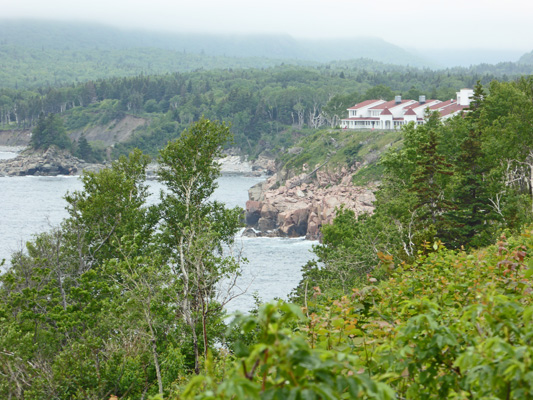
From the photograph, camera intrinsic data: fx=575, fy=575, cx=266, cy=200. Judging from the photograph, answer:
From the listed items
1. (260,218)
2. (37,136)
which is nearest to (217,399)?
(260,218)

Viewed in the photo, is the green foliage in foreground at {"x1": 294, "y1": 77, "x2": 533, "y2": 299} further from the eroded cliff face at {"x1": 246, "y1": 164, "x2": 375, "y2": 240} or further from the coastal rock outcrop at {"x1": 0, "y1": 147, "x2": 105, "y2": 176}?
the coastal rock outcrop at {"x1": 0, "y1": 147, "x2": 105, "y2": 176}

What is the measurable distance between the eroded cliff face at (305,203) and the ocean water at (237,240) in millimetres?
3681

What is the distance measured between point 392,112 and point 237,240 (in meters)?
72.2

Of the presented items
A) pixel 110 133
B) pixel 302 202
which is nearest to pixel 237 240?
pixel 302 202

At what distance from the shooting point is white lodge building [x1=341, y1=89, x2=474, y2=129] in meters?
123

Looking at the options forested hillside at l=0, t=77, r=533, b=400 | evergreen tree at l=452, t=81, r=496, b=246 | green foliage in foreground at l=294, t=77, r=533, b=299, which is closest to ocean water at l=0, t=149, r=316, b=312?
forested hillside at l=0, t=77, r=533, b=400

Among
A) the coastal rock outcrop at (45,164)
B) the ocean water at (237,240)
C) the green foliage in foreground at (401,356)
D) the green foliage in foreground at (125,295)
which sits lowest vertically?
the ocean water at (237,240)

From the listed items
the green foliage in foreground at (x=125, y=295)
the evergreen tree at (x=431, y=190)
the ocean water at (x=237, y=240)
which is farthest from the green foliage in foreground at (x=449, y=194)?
the green foliage in foreground at (x=125, y=295)

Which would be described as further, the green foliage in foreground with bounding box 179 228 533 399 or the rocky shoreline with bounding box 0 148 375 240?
the rocky shoreline with bounding box 0 148 375 240

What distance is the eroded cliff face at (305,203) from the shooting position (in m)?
84.1

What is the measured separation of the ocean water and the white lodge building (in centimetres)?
3126

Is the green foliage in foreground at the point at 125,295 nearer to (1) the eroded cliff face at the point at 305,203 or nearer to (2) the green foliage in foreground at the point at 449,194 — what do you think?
(2) the green foliage in foreground at the point at 449,194

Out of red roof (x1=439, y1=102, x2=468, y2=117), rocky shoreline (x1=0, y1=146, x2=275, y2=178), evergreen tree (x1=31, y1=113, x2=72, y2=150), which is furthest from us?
evergreen tree (x1=31, y1=113, x2=72, y2=150)

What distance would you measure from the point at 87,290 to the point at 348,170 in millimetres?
87864
